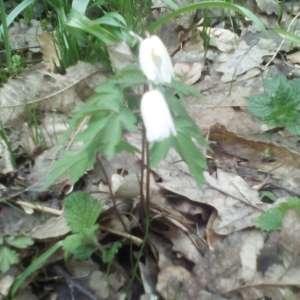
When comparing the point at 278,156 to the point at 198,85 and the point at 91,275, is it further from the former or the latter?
the point at 91,275

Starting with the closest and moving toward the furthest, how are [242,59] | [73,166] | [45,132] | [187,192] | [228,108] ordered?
[73,166] < [187,192] < [45,132] < [228,108] < [242,59]

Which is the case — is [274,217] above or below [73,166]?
below

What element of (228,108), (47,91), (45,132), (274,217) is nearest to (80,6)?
(47,91)

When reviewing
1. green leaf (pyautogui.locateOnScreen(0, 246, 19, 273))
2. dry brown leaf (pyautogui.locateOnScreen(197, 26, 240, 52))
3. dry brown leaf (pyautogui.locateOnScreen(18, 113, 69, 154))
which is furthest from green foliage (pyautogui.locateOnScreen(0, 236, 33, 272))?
dry brown leaf (pyautogui.locateOnScreen(197, 26, 240, 52))

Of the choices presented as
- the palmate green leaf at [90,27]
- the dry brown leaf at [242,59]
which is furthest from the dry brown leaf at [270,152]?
the palmate green leaf at [90,27]

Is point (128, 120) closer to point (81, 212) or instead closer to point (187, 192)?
point (81, 212)

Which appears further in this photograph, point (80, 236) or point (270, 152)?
point (270, 152)

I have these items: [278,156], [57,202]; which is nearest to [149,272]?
[57,202]
